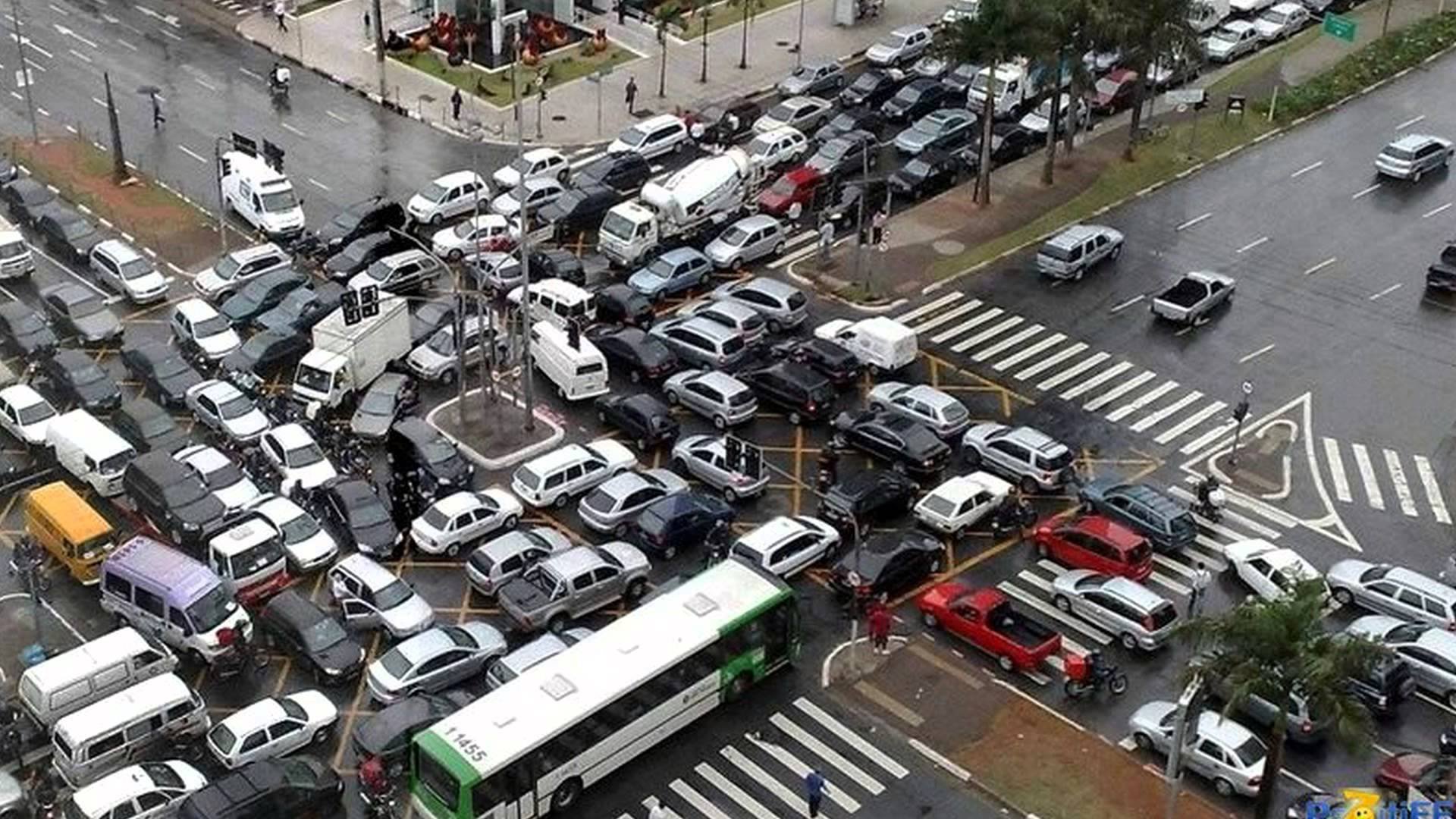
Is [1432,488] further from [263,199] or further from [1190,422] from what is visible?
[263,199]

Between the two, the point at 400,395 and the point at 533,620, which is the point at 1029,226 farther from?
the point at 533,620

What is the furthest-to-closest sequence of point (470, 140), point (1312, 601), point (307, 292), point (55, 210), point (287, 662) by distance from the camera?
point (470, 140)
point (55, 210)
point (307, 292)
point (287, 662)
point (1312, 601)

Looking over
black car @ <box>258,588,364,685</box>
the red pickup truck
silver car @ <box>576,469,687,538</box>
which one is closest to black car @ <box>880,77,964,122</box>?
silver car @ <box>576,469,687,538</box>

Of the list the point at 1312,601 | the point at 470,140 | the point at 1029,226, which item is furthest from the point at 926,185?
the point at 1312,601

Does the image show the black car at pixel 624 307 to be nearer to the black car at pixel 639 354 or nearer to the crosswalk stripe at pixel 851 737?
the black car at pixel 639 354

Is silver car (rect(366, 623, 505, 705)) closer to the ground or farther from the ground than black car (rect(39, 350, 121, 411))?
farther from the ground

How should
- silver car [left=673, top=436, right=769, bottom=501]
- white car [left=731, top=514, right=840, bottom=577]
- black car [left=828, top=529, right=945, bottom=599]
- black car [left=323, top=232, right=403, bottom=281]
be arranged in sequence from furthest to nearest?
black car [left=323, top=232, right=403, bottom=281] < silver car [left=673, top=436, right=769, bottom=501] < white car [left=731, top=514, right=840, bottom=577] < black car [left=828, top=529, right=945, bottom=599]

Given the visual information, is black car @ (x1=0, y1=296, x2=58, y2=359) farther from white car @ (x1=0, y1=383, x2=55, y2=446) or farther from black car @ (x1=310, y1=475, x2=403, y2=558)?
black car @ (x1=310, y1=475, x2=403, y2=558)
